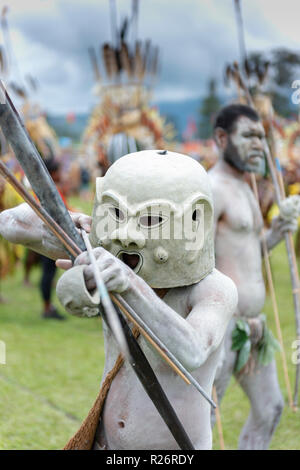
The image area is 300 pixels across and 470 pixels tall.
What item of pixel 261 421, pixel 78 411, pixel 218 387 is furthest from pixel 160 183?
pixel 78 411

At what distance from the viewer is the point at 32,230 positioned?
1862 millimetres

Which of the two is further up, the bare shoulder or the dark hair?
the dark hair

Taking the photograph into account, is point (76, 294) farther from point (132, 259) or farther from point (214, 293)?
point (214, 293)

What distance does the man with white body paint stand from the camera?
4.79 ft

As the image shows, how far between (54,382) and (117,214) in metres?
3.34

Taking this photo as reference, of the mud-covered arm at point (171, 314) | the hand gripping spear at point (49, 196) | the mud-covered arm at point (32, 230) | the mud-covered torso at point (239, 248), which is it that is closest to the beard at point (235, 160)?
the mud-covered torso at point (239, 248)

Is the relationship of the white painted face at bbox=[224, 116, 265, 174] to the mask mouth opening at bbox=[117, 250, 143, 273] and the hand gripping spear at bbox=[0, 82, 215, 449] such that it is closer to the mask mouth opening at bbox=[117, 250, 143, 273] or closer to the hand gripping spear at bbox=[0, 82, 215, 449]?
the mask mouth opening at bbox=[117, 250, 143, 273]

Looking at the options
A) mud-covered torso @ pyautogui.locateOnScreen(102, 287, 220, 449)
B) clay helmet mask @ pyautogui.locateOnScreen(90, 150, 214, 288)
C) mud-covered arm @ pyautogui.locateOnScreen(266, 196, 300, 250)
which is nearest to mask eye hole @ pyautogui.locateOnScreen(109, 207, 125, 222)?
clay helmet mask @ pyautogui.locateOnScreen(90, 150, 214, 288)

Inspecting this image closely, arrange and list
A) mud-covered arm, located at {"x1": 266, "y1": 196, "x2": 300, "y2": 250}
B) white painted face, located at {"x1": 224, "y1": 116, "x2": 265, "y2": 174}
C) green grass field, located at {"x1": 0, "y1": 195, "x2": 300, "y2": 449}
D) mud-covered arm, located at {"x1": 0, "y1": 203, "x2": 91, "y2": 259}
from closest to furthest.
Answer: mud-covered arm, located at {"x1": 0, "y1": 203, "x2": 91, "y2": 259} < white painted face, located at {"x1": 224, "y1": 116, "x2": 265, "y2": 174} < mud-covered arm, located at {"x1": 266, "y1": 196, "x2": 300, "y2": 250} < green grass field, located at {"x1": 0, "y1": 195, "x2": 300, "y2": 449}

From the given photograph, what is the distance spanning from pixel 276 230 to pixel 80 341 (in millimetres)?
2984

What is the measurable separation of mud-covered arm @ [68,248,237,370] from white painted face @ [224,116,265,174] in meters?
1.66

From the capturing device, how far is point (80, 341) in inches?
232

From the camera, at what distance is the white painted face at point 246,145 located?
3213mm
